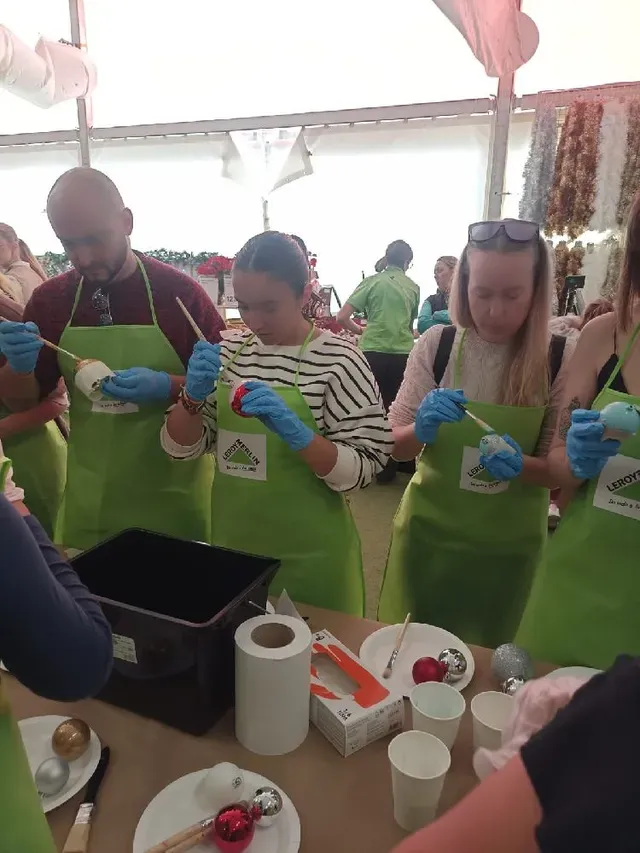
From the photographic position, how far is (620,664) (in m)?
0.48

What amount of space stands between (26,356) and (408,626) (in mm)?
1360

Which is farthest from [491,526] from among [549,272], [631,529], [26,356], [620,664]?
[26,356]

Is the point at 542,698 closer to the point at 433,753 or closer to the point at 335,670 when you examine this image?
the point at 433,753

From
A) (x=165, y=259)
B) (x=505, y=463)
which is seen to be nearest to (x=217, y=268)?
(x=165, y=259)

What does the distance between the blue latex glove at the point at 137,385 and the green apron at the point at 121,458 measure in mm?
80

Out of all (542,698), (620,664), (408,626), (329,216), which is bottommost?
(408,626)

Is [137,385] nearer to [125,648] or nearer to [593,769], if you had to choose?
[125,648]

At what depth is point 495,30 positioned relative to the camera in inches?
141

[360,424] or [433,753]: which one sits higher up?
[360,424]

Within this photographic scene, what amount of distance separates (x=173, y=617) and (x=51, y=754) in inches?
11.0

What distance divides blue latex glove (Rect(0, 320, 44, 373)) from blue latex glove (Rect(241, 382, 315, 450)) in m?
0.74

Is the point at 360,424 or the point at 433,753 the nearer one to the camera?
the point at 433,753

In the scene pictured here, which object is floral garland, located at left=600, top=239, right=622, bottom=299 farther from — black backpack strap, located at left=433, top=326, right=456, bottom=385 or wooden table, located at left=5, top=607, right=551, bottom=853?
wooden table, located at left=5, top=607, right=551, bottom=853

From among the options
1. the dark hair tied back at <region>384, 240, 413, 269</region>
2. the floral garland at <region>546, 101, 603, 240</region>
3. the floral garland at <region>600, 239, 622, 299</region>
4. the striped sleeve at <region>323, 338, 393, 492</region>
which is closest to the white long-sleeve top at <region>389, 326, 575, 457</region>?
the striped sleeve at <region>323, 338, 393, 492</region>
